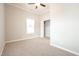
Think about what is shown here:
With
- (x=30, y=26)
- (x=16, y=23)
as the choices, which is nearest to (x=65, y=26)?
(x=16, y=23)

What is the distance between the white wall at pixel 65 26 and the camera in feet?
10.6

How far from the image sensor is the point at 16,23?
20.1ft

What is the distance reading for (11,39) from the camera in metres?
5.84

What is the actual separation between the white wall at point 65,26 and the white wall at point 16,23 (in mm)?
2805

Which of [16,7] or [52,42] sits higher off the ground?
[16,7]

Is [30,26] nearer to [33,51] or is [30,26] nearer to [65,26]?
[33,51]

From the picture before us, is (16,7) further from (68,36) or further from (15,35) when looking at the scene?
(68,36)

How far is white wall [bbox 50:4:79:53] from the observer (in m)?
3.25

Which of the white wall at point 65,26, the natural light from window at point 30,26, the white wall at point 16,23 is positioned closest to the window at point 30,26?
the natural light from window at point 30,26

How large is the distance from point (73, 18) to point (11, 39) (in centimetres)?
430

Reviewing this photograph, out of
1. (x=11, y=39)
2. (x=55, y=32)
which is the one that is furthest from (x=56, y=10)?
(x=11, y=39)

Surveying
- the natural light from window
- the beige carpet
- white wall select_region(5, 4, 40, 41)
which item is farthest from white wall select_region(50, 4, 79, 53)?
the natural light from window

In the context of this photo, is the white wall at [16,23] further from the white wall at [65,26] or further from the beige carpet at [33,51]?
the white wall at [65,26]

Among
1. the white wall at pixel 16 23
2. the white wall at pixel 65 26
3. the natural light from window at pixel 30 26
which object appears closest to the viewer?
the white wall at pixel 65 26
